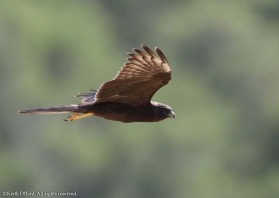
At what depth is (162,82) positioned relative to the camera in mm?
15844

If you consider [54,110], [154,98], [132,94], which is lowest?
[154,98]

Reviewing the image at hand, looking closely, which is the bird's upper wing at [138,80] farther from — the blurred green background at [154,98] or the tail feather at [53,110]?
the blurred green background at [154,98]

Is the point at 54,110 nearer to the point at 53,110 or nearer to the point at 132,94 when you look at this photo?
the point at 53,110

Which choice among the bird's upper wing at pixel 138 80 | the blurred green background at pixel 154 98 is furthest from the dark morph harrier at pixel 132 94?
the blurred green background at pixel 154 98

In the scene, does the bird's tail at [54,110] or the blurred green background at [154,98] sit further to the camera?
the blurred green background at [154,98]

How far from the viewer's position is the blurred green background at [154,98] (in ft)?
171

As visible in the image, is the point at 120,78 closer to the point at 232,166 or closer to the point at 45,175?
the point at 45,175

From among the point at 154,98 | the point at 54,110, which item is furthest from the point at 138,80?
the point at 154,98

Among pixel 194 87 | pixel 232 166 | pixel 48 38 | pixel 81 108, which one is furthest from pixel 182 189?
pixel 81 108

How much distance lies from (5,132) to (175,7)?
2296 centimetres

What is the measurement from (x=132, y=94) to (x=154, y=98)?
125 ft

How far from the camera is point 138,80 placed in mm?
15820

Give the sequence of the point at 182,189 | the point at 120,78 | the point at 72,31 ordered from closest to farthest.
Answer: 1. the point at 120,78
2. the point at 182,189
3. the point at 72,31

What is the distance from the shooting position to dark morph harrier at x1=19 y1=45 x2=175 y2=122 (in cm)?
1555
